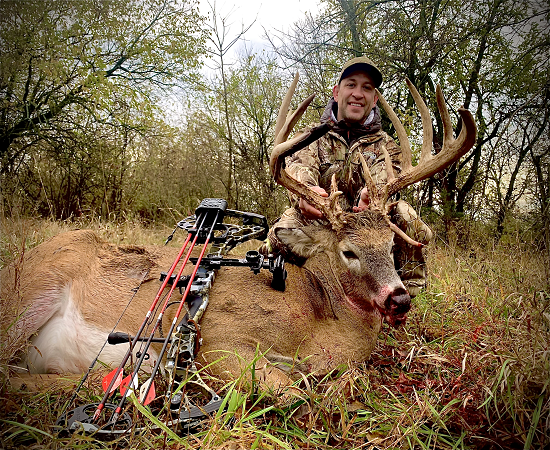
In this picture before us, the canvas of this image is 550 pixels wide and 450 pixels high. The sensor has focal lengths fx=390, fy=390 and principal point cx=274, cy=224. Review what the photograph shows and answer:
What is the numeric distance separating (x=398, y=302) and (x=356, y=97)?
2391 mm

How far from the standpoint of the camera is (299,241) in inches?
117

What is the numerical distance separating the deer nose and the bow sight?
72cm

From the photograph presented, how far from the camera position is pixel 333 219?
9.06 ft

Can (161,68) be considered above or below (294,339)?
above

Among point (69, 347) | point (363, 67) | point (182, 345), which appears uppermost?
point (363, 67)

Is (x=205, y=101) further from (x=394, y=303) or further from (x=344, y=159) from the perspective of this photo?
(x=394, y=303)

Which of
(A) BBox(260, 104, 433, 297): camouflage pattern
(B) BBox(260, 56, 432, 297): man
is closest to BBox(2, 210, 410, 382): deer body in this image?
(A) BBox(260, 104, 433, 297): camouflage pattern

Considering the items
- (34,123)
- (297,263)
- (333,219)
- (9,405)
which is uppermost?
(34,123)

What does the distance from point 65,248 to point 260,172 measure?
6.71 metres

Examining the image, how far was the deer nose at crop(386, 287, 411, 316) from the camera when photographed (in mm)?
2371

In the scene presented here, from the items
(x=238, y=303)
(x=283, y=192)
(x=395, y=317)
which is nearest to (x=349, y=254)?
(x=395, y=317)

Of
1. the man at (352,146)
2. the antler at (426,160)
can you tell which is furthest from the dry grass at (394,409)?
the man at (352,146)

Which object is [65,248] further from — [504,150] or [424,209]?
[424,209]

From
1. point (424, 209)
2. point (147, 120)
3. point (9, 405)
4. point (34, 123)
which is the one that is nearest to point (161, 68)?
point (147, 120)
